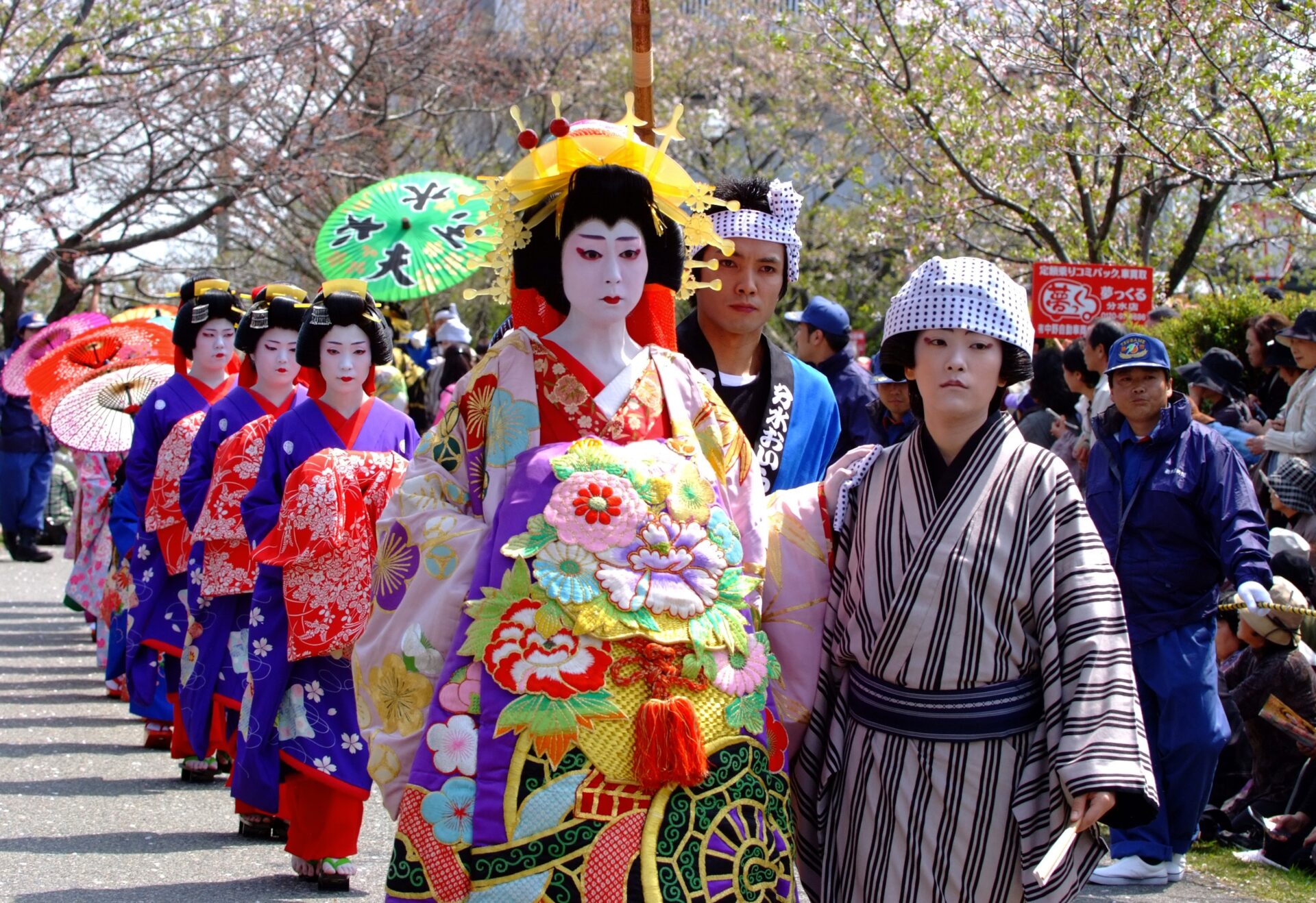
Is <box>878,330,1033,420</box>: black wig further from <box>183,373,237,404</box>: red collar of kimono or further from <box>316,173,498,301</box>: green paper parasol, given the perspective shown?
<box>316,173,498,301</box>: green paper parasol

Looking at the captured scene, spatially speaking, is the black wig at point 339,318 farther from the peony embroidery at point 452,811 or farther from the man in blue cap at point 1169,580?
the peony embroidery at point 452,811

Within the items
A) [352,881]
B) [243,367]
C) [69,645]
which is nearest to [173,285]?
[69,645]

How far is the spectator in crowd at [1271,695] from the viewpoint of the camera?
604cm

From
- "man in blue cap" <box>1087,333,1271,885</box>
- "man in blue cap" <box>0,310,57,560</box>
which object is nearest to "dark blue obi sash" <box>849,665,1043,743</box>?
"man in blue cap" <box>1087,333,1271,885</box>

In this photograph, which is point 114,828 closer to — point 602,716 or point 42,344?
point 602,716

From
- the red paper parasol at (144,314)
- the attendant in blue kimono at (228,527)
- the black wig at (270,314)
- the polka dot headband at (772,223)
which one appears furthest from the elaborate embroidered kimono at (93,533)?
the polka dot headband at (772,223)

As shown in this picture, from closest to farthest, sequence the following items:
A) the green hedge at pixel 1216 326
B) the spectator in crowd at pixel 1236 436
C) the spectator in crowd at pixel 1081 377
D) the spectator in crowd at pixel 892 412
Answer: the spectator in crowd at pixel 1081 377 → the spectator in crowd at pixel 1236 436 → the spectator in crowd at pixel 892 412 → the green hedge at pixel 1216 326

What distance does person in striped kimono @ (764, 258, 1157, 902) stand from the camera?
3.37 meters

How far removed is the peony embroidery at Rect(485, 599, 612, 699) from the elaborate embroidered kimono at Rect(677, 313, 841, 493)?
3.74 feet

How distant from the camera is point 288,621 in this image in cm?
577

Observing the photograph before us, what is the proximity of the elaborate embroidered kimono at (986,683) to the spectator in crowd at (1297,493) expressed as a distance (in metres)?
4.28

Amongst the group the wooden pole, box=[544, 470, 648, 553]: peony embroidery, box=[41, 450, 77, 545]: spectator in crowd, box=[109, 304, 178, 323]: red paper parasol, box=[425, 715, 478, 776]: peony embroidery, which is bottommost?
box=[41, 450, 77, 545]: spectator in crowd

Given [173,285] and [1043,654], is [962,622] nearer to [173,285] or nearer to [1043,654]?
[1043,654]

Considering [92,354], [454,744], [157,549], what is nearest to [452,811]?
[454,744]
